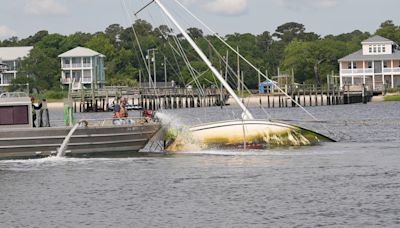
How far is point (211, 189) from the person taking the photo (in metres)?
37.4

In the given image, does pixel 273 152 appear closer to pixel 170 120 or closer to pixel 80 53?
pixel 170 120

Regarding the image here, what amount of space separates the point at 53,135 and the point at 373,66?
4886 inches

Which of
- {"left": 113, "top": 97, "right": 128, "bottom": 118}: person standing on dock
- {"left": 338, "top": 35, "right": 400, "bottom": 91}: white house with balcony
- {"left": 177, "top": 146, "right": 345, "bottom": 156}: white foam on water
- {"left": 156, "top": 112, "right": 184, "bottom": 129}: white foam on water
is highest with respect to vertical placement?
{"left": 338, "top": 35, "right": 400, "bottom": 91}: white house with balcony

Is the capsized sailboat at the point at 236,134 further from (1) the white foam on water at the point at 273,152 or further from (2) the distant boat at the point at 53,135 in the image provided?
(2) the distant boat at the point at 53,135

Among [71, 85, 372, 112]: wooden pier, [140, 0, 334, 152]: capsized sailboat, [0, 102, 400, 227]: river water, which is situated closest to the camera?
[0, 102, 400, 227]: river water

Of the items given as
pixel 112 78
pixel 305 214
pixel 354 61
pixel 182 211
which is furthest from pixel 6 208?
pixel 112 78

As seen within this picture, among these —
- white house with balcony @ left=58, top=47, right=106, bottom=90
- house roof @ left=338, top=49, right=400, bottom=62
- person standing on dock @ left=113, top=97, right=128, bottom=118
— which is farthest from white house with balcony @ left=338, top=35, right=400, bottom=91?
person standing on dock @ left=113, top=97, right=128, bottom=118

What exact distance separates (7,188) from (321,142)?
1968 cm

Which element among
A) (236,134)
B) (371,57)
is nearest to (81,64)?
(371,57)

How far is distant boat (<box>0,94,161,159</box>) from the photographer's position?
149ft

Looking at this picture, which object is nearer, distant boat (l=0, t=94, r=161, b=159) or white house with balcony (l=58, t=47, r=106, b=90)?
distant boat (l=0, t=94, r=161, b=159)

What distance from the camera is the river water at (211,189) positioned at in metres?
31.5

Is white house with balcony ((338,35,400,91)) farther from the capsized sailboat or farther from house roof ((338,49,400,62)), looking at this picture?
the capsized sailboat

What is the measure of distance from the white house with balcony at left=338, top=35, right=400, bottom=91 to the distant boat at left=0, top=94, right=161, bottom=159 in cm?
11897
